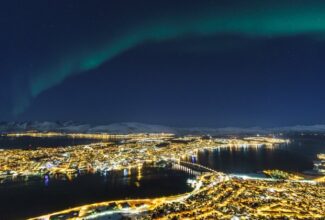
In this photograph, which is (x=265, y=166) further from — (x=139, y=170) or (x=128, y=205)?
(x=128, y=205)

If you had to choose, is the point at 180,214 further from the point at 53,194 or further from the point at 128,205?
the point at 53,194

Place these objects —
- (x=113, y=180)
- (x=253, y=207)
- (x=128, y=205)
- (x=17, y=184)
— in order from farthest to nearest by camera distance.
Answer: (x=113, y=180), (x=17, y=184), (x=128, y=205), (x=253, y=207)

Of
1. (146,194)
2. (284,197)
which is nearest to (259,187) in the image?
(284,197)

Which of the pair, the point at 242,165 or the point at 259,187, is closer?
the point at 259,187

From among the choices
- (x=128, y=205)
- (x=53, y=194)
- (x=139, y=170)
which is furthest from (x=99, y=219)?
(x=139, y=170)

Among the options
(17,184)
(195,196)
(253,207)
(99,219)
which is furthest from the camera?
(17,184)

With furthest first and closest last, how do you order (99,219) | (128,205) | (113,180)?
(113,180) → (128,205) → (99,219)
